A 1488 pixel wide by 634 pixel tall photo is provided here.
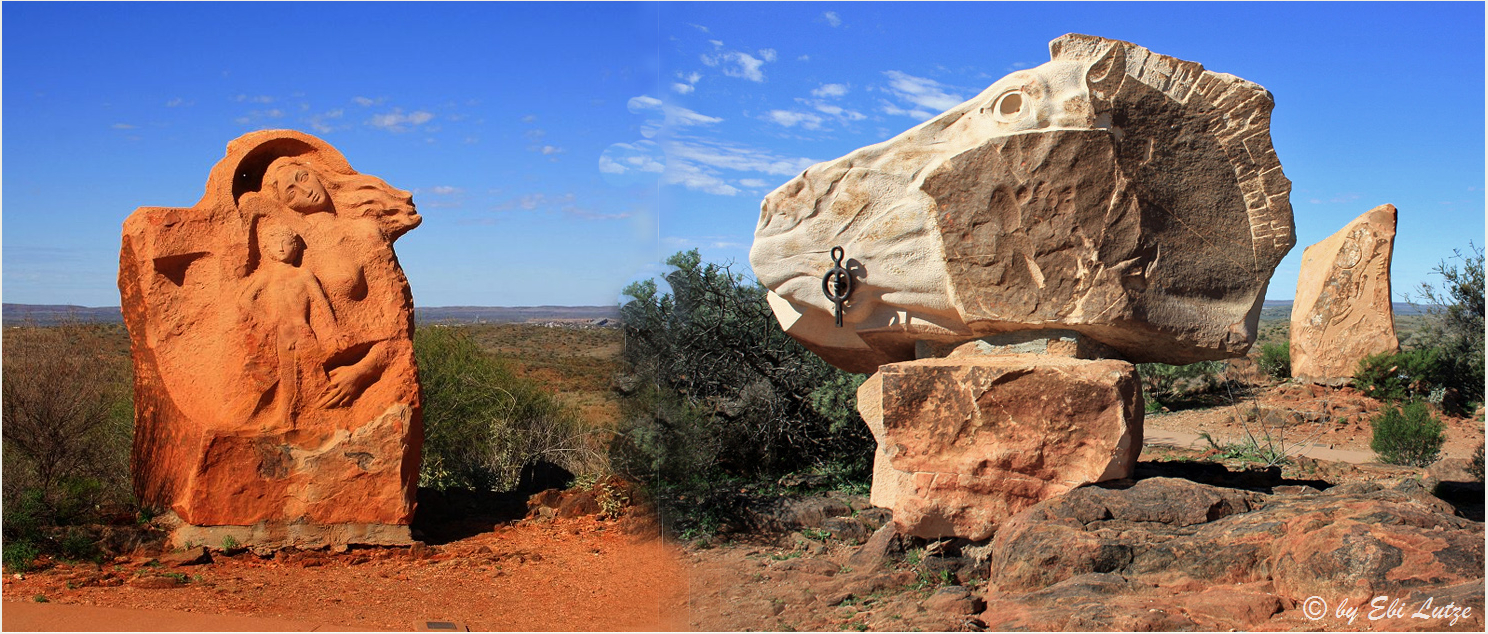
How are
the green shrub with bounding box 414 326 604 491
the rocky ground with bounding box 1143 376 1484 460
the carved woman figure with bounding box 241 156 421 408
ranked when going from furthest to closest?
1. the rocky ground with bounding box 1143 376 1484 460
2. the green shrub with bounding box 414 326 604 491
3. the carved woman figure with bounding box 241 156 421 408

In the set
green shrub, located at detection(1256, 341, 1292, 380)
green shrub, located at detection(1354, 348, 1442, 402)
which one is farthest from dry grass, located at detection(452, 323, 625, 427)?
green shrub, located at detection(1256, 341, 1292, 380)

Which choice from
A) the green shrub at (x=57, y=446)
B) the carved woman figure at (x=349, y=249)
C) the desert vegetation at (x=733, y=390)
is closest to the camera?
the green shrub at (x=57, y=446)

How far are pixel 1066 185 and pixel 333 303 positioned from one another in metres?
4.46

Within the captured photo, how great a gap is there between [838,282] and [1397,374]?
11.4 m

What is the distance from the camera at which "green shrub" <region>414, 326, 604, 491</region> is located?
31.2 feet

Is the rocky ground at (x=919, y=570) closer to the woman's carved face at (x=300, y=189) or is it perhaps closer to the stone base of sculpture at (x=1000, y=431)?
the stone base of sculpture at (x=1000, y=431)

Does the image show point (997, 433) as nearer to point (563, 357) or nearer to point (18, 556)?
point (18, 556)

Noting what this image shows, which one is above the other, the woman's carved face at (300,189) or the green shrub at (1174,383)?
the woman's carved face at (300,189)

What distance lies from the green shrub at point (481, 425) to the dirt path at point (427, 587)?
2.45 metres

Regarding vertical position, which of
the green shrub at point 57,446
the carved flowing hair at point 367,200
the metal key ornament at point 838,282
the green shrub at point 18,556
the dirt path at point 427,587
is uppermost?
the carved flowing hair at point 367,200

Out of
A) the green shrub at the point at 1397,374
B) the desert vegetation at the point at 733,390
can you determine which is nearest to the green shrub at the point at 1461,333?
the green shrub at the point at 1397,374

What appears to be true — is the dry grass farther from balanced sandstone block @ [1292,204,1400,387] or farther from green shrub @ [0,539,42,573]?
balanced sandstone block @ [1292,204,1400,387]

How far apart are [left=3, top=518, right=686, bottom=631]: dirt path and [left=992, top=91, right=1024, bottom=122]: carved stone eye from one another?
2.74 meters

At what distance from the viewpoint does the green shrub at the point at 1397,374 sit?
13.1 m
